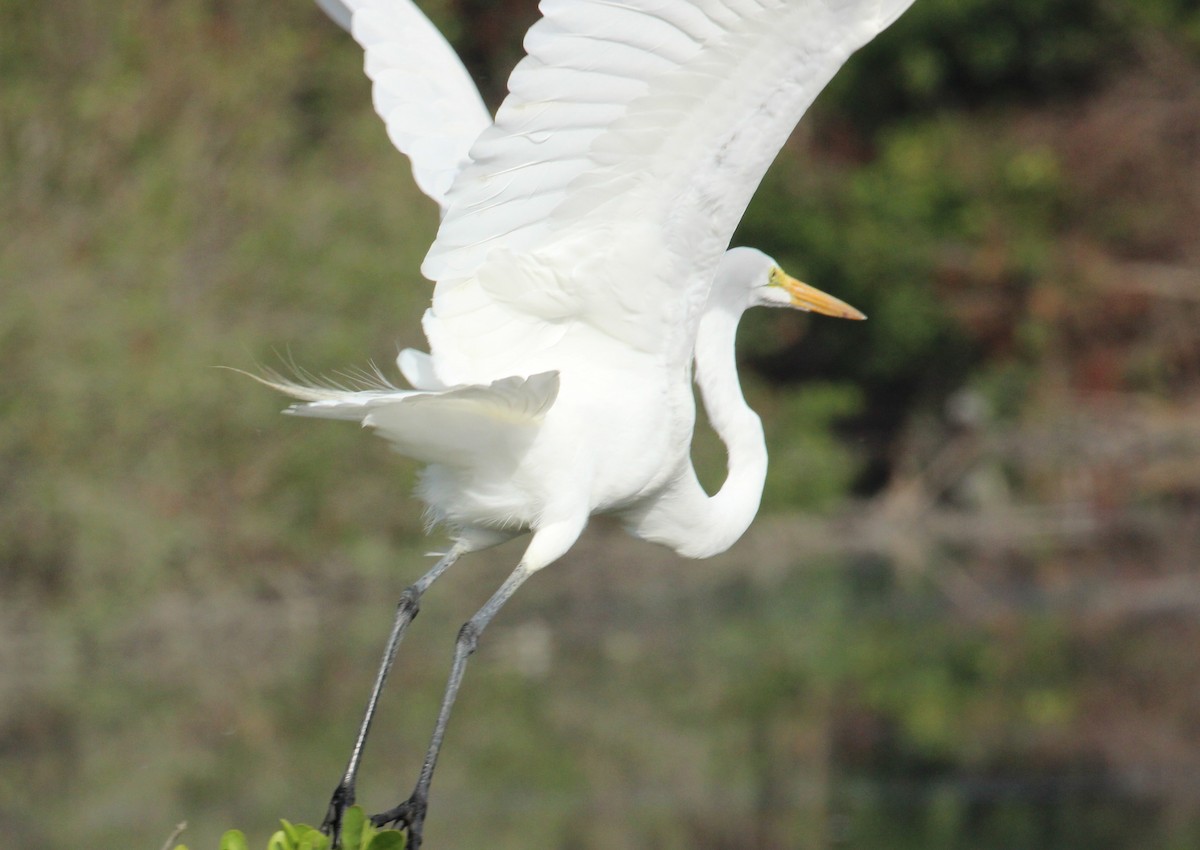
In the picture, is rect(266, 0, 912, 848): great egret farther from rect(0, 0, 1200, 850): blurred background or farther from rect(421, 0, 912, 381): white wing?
rect(0, 0, 1200, 850): blurred background

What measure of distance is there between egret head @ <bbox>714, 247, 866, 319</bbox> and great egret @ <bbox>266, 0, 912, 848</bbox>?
89mm

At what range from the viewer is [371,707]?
3371 millimetres

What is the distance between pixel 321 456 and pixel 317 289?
87 cm

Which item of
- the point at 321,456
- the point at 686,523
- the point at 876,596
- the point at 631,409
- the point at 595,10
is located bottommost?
the point at 876,596

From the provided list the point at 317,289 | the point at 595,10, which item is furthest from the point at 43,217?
the point at 595,10

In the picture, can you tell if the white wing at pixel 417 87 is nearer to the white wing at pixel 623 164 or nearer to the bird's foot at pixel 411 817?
the white wing at pixel 623 164

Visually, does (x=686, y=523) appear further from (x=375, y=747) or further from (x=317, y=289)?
(x=317, y=289)

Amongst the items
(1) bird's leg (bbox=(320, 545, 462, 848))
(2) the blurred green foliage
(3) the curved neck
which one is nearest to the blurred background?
(3) the curved neck

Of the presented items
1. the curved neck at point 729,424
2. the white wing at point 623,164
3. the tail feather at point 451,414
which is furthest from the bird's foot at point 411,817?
the curved neck at point 729,424

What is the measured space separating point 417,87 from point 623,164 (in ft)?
2.90

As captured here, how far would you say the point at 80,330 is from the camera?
813cm

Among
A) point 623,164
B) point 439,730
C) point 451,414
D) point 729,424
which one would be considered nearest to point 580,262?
point 623,164

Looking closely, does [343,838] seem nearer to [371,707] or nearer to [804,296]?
[371,707]

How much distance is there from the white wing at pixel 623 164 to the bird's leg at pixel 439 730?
1.52 feet
